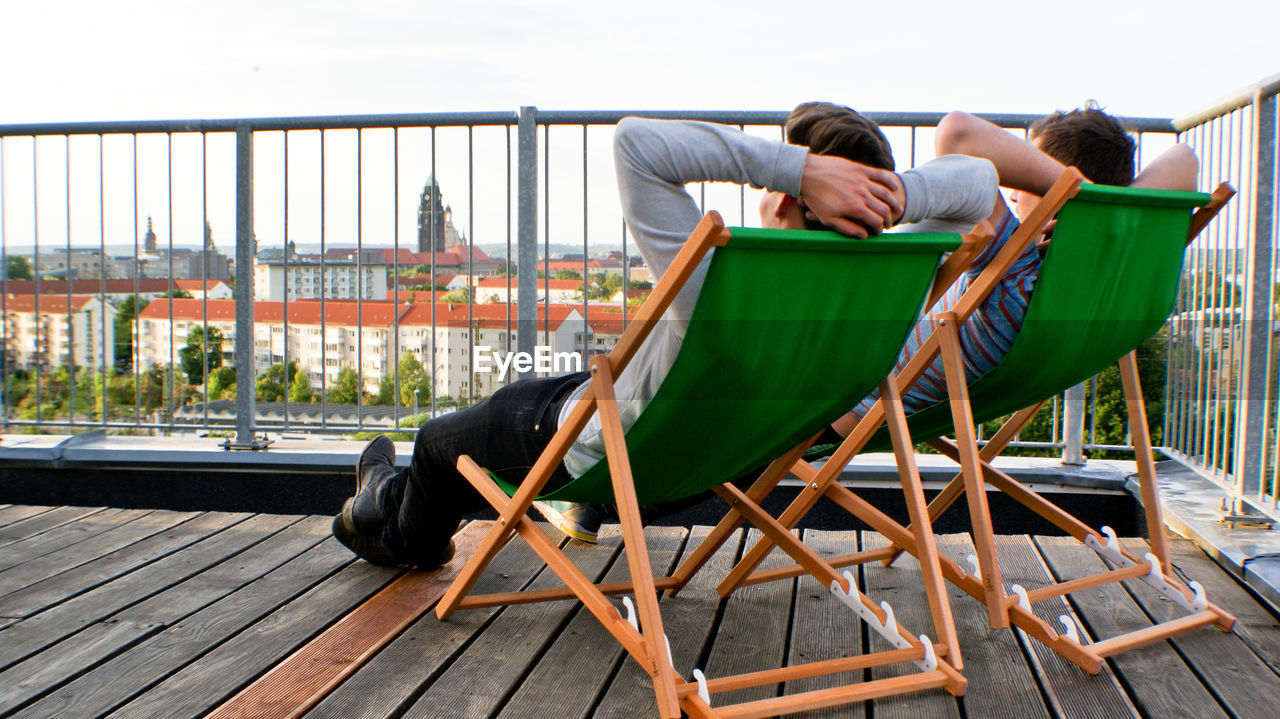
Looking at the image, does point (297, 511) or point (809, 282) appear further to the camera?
point (297, 511)

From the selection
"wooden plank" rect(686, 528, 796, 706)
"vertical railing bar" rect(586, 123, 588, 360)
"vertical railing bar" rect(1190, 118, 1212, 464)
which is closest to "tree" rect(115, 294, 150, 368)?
"vertical railing bar" rect(586, 123, 588, 360)

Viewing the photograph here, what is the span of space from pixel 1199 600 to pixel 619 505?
139 centimetres

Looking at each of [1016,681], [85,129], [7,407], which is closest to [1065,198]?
[1016,681]

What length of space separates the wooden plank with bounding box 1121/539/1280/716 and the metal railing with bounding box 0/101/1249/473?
128 cm

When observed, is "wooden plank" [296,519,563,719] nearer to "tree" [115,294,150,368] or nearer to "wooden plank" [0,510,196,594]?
"wooden plank" [0,510,196,594]

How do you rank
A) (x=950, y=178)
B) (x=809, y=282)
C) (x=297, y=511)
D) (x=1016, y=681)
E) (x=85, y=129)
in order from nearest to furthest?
(x=809, y=282) < (x=950, y=178) < (x=1016, y=681) < (x=297, y=511) < (x=85, y=129)

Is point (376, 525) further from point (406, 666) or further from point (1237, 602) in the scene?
point (1237, 602)

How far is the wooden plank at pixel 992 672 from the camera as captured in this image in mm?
1684

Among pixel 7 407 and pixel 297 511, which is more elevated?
pixel 7 407

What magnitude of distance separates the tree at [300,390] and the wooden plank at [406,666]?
174 cm

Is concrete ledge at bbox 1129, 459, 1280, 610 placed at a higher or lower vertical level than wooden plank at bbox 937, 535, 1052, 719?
higher

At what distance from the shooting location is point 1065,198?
5.67 ft

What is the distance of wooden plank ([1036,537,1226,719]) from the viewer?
1.71 meters

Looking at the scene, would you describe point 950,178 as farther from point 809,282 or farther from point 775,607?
point 775,607
